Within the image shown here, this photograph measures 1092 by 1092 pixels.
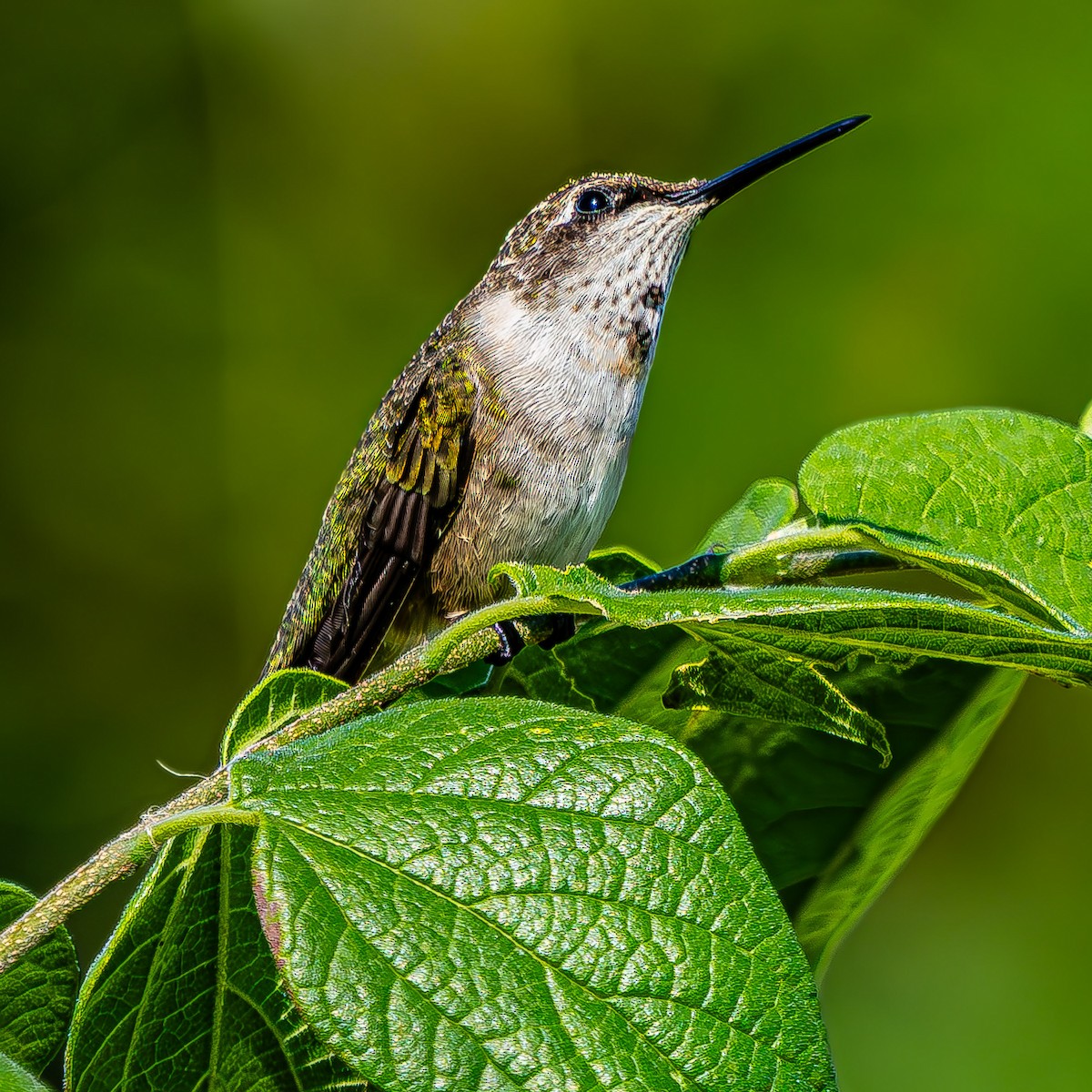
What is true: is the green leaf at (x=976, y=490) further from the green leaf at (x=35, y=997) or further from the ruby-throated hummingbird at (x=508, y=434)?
the ruby-throated hummingbird at (x=508, y=434)

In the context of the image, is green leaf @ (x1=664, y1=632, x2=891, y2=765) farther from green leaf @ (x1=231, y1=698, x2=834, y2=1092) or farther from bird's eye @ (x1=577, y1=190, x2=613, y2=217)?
bird's eye @ (x1=577, y1=190, x2=613, y2=217)

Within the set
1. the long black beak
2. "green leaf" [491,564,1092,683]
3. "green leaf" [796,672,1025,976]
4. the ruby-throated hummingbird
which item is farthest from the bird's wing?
"green leaf" [491,564,1092,683]

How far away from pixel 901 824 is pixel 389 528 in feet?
5.05

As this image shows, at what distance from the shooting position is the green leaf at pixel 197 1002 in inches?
42.3

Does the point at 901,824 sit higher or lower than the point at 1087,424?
lower

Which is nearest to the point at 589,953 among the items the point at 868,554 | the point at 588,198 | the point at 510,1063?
the point at 510,1063

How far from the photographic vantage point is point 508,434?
263 cm

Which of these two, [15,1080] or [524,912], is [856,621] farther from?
[15,1080]

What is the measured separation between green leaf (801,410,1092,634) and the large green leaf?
682 mm

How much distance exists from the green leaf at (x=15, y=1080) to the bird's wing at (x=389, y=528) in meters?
1.70

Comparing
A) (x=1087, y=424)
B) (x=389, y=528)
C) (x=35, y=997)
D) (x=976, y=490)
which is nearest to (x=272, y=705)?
(x=35, y=997)

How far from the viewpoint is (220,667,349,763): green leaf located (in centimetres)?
119

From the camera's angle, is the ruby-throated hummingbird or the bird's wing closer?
the ruby-throated hummingbird

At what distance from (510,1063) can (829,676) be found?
847 millimetres
